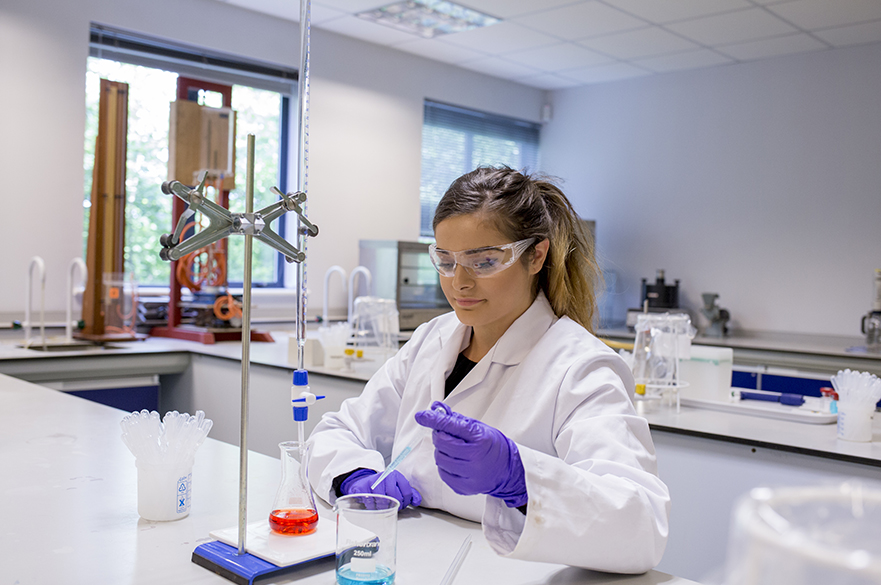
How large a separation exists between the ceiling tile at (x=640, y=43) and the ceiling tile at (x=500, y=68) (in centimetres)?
69

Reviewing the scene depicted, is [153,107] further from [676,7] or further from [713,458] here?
[713,458]

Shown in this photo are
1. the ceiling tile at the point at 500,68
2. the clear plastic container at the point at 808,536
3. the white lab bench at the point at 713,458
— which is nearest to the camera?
the clear plastic container at the point at 808,536

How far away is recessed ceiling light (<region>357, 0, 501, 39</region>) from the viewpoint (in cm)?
425

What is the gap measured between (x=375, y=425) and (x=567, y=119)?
17.0 ft

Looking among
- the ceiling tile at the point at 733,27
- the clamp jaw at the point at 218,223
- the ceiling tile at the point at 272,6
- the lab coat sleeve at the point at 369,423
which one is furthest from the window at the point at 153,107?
the clamp jaw at the point at 218,223

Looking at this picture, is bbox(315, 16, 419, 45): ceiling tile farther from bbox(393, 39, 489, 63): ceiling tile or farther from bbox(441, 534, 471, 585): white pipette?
bbox(441, 534, 471, 585): white pipette

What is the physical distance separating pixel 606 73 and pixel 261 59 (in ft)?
8.65

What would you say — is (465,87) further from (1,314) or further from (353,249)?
(1,314)

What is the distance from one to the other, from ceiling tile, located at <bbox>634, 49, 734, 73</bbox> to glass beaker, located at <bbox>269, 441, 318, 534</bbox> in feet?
15.4

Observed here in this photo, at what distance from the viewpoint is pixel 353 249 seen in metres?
5.04

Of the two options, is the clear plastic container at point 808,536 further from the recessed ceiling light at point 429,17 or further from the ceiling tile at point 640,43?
the ceiling tile at point 640,43

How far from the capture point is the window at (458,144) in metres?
5.59

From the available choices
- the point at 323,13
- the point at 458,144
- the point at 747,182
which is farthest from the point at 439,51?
the point at 747,182

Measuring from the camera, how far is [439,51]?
16.9 feet
